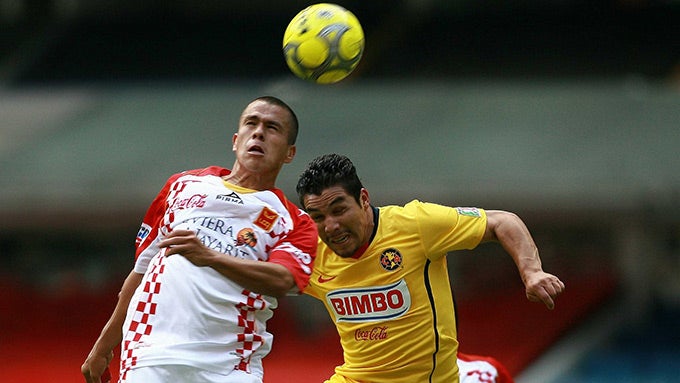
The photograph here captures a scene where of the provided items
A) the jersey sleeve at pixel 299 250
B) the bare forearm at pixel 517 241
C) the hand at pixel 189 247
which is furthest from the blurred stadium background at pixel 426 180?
the hand at pixel 189 247

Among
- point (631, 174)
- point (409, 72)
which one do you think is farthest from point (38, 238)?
point (631, 174)

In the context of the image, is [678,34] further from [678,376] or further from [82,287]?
[82,287]

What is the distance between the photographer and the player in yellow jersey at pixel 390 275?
→ 556 centimetres

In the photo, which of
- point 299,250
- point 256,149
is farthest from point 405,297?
point 256,149

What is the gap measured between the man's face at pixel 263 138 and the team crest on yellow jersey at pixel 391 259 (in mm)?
778

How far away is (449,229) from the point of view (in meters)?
5.59

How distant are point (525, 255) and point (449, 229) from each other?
53cm

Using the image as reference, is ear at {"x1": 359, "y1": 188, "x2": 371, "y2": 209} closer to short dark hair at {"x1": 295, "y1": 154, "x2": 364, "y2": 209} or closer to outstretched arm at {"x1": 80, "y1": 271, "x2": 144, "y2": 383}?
short dark hair at {"x1": 295, "y1": 154, "x2": 364, "y2": 209}

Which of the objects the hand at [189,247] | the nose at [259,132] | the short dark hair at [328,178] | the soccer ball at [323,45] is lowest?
the hand at [189,247]

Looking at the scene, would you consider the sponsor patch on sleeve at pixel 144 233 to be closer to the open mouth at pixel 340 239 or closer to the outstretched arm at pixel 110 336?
the outstretched arm at pixel 110 336

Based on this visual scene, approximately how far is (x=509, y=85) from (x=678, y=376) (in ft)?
13.0

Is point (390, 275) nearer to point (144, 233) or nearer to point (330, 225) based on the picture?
point (330, 225)

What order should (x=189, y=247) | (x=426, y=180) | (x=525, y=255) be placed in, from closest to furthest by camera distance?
(x=189, y=247), (x=525, y=255), (x=426, y=180)

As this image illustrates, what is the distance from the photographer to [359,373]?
18.7ft
